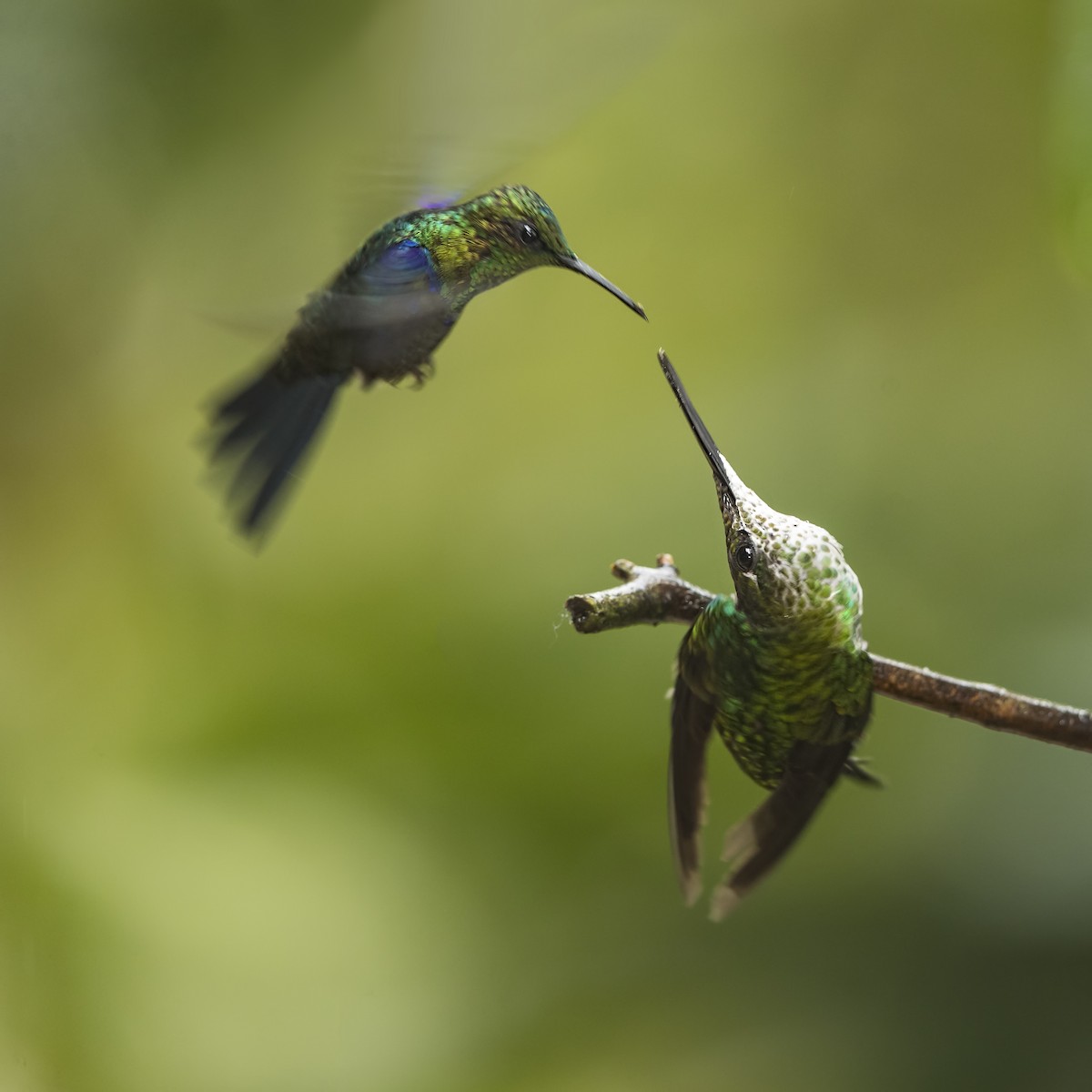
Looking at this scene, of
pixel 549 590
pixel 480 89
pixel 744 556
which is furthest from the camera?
pixel 549 590

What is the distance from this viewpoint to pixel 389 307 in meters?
0.49

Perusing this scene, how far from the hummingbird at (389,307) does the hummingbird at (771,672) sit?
3.7 inches

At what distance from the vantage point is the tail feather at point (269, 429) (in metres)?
0.55

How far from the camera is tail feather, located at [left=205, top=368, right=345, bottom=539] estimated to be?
0.55 m

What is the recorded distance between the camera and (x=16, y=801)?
1016 mm

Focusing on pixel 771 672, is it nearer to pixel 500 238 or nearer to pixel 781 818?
pixel 781 818

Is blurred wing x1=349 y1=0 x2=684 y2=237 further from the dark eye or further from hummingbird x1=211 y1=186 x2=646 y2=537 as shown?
the dark eye

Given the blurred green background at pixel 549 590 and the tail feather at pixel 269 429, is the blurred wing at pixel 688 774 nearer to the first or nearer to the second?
the tail feather at pixel 269 429

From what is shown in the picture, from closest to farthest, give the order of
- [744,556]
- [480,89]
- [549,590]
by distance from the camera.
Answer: [744,556], [480,89], [549,590]

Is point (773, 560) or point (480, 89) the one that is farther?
point (480, 89)

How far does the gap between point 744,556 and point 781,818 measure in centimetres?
17

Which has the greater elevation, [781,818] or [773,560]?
[773,560]

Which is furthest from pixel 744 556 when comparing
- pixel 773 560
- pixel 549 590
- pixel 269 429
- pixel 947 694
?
pixel 549 590

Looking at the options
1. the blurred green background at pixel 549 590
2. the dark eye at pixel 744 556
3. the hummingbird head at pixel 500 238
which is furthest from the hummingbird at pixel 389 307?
the blurred green background at pixel 549 590
